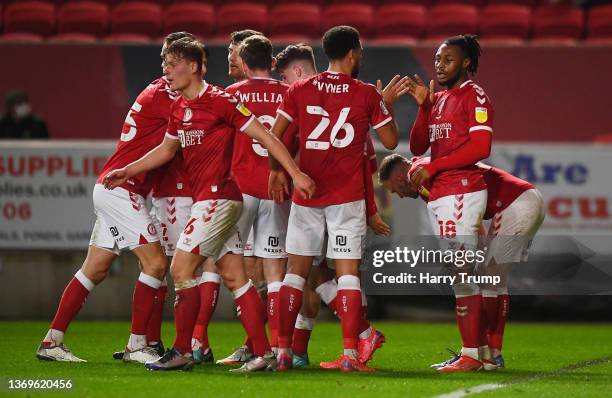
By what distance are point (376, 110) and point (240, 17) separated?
316 inches

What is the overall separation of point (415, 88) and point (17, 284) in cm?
594

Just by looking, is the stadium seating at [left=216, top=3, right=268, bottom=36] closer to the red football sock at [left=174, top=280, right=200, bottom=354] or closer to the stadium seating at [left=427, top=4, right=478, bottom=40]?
the stadium seating at [left=427, top=4, right=478, bottom=40]

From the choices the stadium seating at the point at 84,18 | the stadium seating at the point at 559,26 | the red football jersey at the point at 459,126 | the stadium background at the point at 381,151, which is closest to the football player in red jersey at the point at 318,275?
the red football jersey at the point at 459,126

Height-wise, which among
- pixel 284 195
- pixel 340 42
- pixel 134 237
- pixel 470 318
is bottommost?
pixel 470 318

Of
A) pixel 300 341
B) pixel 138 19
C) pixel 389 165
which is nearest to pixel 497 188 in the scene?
pixel 389 165

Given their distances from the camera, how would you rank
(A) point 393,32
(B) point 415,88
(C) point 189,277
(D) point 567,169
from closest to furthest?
(C) point 189,277, (B) point 415,88, (D) point 567,169, (A) point 393,32

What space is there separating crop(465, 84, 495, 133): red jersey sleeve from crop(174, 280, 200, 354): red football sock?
2001 mm

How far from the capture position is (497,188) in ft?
25.5

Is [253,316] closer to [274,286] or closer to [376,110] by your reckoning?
[274,286]

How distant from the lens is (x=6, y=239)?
11.7m

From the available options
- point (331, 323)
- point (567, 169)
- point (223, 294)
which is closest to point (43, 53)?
point (223, 294)

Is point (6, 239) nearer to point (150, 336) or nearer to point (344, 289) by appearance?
point (150, 336)

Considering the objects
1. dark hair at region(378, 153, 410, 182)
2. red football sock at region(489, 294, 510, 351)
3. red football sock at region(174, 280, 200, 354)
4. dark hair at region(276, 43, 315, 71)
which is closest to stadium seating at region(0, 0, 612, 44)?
dark hair at region(276, 43, 315, 71)

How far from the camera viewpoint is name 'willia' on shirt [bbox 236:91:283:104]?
304 inches
